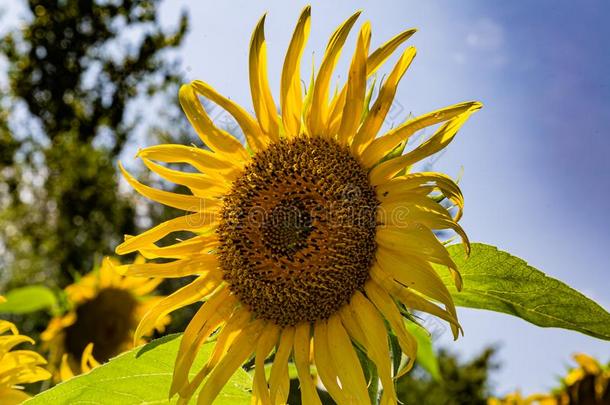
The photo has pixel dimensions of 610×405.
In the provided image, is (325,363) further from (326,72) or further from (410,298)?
(326,72)

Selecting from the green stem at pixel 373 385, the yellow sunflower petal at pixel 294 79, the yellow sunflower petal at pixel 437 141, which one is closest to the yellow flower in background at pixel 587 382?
the green stem at pixel 373 385

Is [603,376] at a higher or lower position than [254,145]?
lower

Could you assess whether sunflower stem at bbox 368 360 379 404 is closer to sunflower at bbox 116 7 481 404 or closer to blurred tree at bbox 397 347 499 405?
sunflower at bbox 116 7 481 404

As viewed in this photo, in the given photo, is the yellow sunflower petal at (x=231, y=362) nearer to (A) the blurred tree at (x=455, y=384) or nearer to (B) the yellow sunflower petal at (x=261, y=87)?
(B) the yellow sunflower petal at (x=261, y=87)

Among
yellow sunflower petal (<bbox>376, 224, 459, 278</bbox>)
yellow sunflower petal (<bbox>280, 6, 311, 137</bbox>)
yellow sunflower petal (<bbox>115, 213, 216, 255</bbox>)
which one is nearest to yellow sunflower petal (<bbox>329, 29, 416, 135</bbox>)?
yellow sunflower petal (<bbox>280, 6, 311, 137</bbox>)

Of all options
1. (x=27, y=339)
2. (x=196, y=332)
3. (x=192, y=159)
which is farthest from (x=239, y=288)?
(x=27, y=339)

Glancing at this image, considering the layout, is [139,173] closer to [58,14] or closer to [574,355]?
[58,14]
